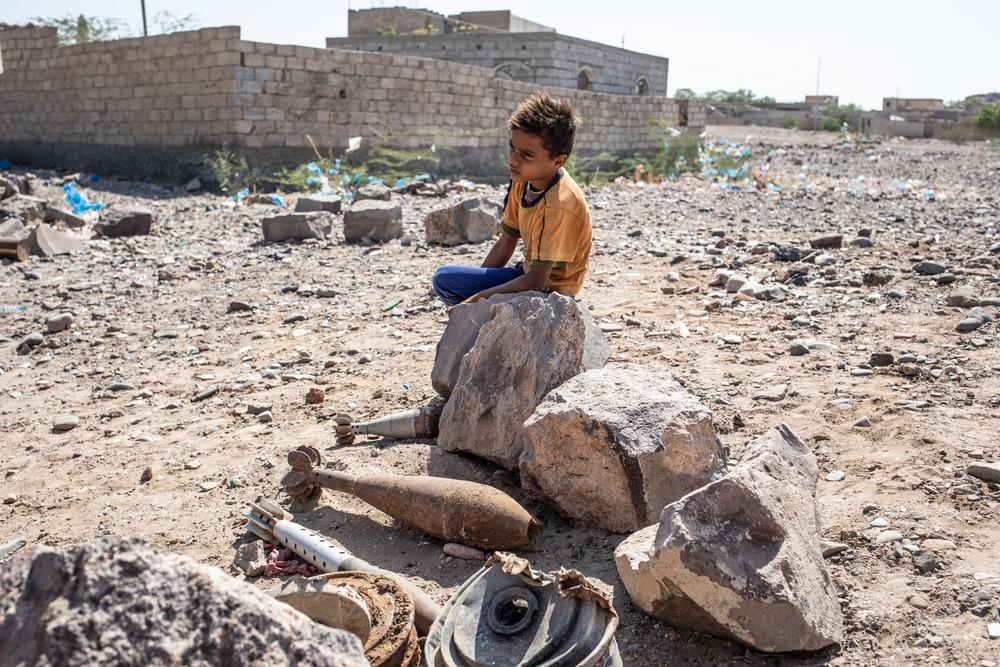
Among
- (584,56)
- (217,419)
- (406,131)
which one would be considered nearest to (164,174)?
(406,131)

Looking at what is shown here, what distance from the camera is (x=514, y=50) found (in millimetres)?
22469

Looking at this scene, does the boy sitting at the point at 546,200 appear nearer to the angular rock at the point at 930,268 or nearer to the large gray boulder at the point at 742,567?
the large gray boulder at the point at 742,567

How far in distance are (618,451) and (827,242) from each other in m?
5.28

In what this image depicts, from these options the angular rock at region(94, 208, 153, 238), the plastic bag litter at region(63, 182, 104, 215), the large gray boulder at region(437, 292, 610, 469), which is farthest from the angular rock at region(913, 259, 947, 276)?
the plastic bag litter at region(63, 182, 104, 215)

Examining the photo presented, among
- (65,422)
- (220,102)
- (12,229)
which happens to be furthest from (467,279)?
(220,102)

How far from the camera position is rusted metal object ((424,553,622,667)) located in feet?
5.92

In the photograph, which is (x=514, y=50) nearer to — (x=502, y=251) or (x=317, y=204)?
(x=317, y=204)

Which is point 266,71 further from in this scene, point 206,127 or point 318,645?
point 318,645

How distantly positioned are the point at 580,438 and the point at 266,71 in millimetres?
10205

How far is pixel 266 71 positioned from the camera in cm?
1137

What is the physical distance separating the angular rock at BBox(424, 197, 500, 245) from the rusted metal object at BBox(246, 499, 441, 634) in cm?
512

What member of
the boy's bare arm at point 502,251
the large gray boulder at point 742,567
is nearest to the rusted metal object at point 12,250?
the boy's bare arm at point 502,251

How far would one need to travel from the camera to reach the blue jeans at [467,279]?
394 centimetres

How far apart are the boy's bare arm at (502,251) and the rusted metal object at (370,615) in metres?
2.22
